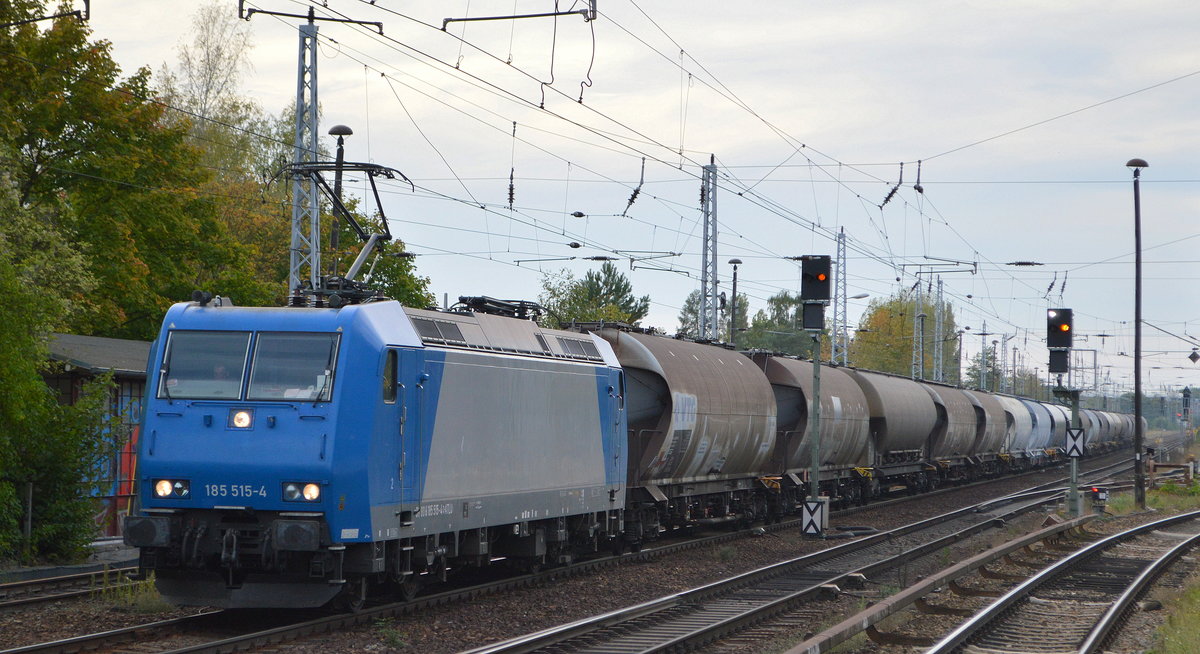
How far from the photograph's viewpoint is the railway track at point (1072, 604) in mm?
13094

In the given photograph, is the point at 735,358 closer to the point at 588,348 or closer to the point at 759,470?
the point at 759,470

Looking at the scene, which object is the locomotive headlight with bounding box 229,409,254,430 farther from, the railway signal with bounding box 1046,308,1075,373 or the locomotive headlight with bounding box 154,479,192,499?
the railway signal with bounding box 1046,308,1075,373

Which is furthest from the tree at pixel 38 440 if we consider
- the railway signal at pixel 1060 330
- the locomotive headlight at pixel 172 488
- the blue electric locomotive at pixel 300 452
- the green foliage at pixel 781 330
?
the green foliage at pixel 781 330

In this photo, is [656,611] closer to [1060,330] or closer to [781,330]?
[1060,330]

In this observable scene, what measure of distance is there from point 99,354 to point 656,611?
12.6 m

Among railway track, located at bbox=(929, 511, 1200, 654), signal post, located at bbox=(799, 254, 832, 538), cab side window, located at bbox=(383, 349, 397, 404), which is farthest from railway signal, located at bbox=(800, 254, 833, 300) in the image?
cab side window, located at bbox=(383, 349, 397, 404)

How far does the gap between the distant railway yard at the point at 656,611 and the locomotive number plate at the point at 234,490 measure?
135 centimetres

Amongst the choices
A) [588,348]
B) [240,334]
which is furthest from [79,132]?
[240,334]

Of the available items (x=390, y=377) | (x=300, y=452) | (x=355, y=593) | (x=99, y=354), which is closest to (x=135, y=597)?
(x=355, y=593)

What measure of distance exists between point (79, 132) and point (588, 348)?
18807 millimetres

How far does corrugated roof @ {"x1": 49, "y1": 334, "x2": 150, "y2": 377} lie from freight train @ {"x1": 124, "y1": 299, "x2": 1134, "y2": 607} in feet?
22.4

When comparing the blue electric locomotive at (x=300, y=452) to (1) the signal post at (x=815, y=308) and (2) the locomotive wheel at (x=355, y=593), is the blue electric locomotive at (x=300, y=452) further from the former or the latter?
(1) the signal post at (x=815, y=308)

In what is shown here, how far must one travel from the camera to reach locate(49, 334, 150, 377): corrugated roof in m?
20.7

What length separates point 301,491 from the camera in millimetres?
12461
